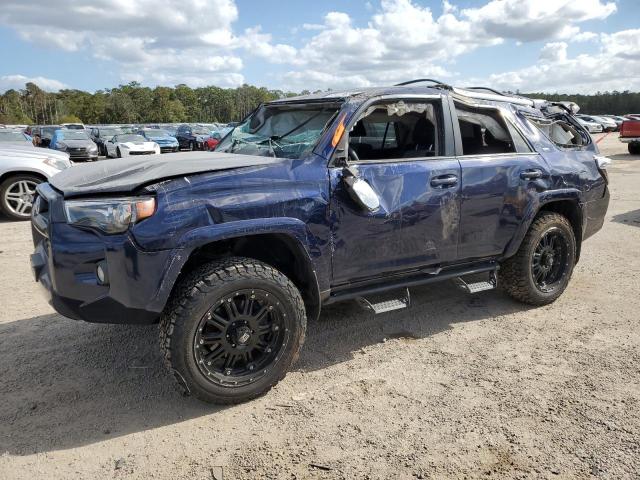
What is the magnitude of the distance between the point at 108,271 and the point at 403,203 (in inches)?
75.2

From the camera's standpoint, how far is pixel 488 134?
4.29 metres

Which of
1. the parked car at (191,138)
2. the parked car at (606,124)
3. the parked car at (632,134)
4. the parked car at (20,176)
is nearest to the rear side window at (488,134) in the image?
the parked car at (20,176)

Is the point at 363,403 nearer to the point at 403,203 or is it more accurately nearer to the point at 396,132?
the point at 403,203

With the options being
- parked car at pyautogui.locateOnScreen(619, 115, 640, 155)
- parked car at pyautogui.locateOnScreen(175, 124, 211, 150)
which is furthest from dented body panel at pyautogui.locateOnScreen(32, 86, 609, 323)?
parked car at pyautogui.locateOnScreen(175, 124, 211, 150)

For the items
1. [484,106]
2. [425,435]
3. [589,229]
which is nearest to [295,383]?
[425,435]

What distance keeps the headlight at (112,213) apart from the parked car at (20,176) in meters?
6.38

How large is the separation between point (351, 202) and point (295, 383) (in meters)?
1.23

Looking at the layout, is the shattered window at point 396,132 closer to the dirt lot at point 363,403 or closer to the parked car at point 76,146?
the dirt lot at point 363,403

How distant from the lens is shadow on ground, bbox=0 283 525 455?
2906mm

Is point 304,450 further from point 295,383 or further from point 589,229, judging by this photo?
point 589,229

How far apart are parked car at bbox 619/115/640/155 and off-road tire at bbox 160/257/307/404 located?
68.2 feet

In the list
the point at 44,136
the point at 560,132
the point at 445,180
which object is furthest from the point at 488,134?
the point at 44,136

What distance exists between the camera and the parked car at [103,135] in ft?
83.6

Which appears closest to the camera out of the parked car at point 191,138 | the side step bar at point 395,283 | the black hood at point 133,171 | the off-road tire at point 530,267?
the black hood at point 133,171
